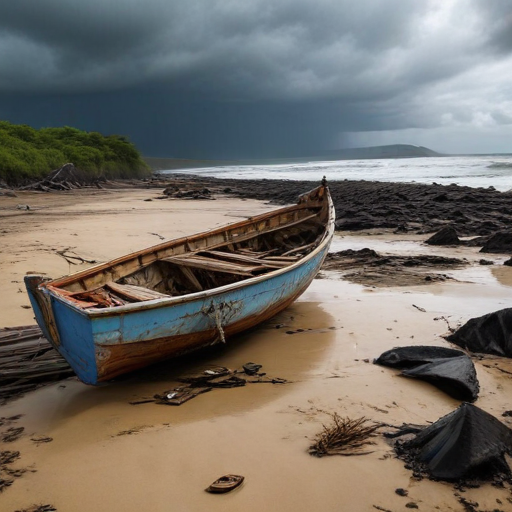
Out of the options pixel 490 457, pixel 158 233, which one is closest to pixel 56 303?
pixel 490 457

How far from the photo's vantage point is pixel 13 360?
433cm

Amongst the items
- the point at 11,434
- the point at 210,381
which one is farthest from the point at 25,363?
the point at 210,381

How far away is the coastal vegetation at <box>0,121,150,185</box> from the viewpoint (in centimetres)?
3047

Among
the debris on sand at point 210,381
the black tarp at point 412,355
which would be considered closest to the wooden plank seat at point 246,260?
the debris on sand at point 210,381

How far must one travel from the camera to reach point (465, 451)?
106 inches

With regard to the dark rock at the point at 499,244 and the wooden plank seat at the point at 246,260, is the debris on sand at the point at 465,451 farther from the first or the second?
the dark rock at the point at 499,244

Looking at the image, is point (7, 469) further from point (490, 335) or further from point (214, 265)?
point (490, 335)

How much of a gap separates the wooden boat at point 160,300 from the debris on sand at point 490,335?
6.53ft

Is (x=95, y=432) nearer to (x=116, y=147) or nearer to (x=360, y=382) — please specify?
(x=360, y=382)

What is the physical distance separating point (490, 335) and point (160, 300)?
10.6 ft

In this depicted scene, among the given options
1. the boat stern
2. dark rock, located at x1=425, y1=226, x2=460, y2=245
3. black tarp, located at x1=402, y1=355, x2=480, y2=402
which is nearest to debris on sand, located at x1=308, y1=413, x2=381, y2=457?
black tarp, located at x1=402, y1=355, x2=480, y2=402

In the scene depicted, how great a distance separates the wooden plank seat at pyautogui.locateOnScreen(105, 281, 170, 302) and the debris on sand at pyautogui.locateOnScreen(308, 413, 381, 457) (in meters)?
2.15

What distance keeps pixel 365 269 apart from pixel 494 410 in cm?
516

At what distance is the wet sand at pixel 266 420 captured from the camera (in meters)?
2.63
